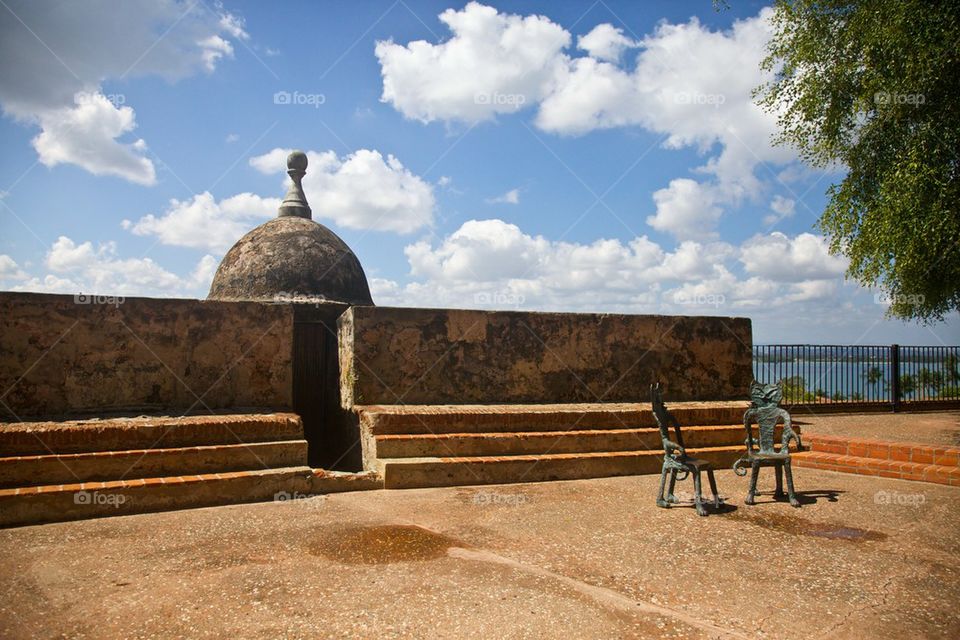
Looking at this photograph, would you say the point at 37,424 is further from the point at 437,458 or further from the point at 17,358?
the point at 437,458

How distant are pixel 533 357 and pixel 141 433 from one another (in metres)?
4.73

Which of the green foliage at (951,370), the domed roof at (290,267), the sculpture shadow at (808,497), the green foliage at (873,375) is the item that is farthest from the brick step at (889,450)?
the green foliage at (951,370)

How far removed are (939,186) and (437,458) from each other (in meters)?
7.90

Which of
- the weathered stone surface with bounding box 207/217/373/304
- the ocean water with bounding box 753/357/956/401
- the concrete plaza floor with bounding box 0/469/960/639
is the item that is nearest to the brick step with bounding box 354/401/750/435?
the concrete plaza floor with bounding box 0/469/960/639

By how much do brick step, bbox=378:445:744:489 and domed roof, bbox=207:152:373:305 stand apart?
444cm

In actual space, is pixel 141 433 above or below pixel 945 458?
above

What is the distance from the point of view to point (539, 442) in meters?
7.07

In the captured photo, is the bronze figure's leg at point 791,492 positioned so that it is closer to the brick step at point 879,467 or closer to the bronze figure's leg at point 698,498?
the bronze figure's leg at point 698,498

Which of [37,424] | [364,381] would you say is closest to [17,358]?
[37,424]

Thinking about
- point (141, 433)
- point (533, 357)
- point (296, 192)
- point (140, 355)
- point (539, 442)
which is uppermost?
point (296, 192)

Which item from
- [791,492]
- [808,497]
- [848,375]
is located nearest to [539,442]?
[791,492]

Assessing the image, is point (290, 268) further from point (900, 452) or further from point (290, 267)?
point (900, 452)

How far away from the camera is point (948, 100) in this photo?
861 centimetres

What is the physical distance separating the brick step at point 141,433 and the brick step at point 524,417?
1041mm
